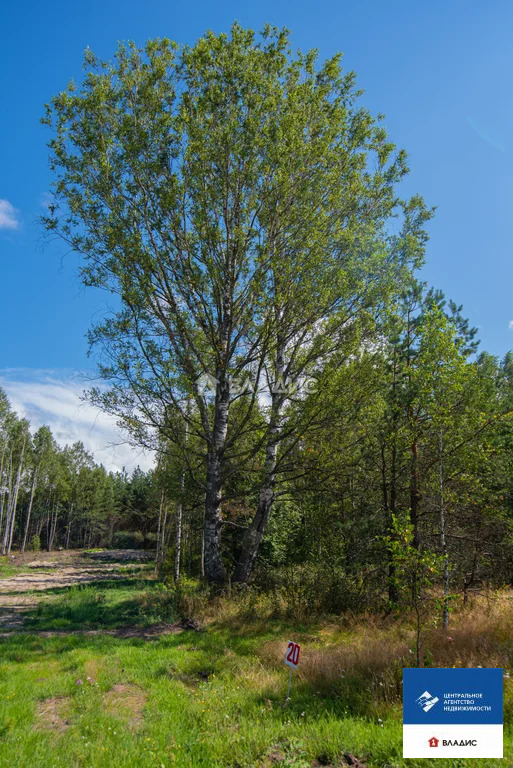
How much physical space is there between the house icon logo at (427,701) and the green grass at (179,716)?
425 millimetres

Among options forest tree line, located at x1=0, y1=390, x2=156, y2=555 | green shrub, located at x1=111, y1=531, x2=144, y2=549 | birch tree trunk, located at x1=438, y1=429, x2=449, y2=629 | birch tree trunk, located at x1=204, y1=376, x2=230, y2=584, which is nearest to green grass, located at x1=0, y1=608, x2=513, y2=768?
birch tree trunk, located at x1=204, y1=376, x2=230, y2=584

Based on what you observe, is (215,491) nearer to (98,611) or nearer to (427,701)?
(98,611)

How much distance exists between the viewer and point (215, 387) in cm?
1334

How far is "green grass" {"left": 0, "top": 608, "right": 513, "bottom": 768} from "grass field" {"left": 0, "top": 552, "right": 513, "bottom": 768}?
18 millimetres

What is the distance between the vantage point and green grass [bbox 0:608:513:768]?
4.71m

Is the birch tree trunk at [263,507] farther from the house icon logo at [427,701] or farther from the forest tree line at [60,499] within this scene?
the forest tree line at [60,499]

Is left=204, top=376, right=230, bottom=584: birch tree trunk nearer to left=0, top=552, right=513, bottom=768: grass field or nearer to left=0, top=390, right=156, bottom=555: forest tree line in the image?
left=0, top=552, right=513, bottom=768: grass field

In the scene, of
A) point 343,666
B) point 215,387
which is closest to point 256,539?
point 215,387

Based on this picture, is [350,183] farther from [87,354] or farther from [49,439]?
[49,439]

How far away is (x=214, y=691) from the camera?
6633 mm

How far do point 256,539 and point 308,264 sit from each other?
9077 mm

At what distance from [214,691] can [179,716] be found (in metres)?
0.99

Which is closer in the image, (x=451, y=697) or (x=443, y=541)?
(x=451, y=697)

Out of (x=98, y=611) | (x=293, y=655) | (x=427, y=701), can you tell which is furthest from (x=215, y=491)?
(x=427, y=701)
